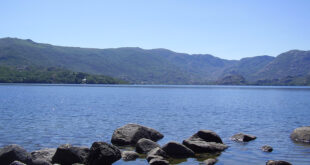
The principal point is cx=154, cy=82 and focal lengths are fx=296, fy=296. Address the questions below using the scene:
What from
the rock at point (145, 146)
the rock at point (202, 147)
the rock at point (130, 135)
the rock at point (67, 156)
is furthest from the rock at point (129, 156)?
the rock at point (130, 135)

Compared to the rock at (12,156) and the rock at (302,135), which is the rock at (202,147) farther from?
the rock at (12,156)

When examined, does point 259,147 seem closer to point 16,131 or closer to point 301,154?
point 301,154

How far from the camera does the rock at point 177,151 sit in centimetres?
2388

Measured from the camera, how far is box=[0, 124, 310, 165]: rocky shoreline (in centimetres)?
1973

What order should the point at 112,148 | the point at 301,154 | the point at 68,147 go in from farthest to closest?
the point at 301,154
the point at 112,148
the point at 68,147

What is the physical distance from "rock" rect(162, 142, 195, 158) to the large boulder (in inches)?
54.0

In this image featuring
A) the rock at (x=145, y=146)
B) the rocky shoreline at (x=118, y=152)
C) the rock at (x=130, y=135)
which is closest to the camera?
the rocky shoreline at (x=118, y=152)

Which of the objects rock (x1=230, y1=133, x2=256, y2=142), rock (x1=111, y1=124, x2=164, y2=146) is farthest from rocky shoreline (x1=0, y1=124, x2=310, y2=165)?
rock (x1=230, y1=133, x2=256, y2=142)

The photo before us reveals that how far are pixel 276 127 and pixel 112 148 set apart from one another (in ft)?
88.3

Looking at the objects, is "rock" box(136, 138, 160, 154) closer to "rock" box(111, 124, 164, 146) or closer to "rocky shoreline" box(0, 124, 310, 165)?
"rocky shoreline" box(0, 124, 310, 165)

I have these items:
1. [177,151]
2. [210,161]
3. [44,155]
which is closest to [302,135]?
[210,161]

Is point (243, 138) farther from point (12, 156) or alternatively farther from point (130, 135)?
point (12, 156)

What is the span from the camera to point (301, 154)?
2459 cm

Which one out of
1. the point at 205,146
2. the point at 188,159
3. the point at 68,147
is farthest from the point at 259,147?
the point at 68,147
